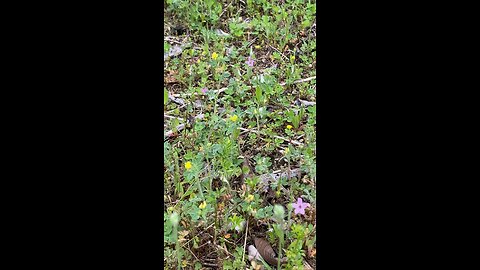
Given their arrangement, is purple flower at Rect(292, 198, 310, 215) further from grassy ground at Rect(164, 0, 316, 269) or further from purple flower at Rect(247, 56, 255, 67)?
purple flower at Rect(247, 56, 255, 67)

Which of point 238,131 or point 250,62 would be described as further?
point 250,62

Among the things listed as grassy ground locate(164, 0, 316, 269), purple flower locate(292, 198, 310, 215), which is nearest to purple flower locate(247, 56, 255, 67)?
grassy ground locate(164, 0, 316, 269)

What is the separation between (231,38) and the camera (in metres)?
2.52

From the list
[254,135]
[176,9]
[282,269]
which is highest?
[176,9]

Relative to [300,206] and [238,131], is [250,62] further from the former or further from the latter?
[300,206]

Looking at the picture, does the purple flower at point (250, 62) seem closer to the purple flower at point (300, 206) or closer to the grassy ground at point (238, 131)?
the grassy ground at point (238, 131)

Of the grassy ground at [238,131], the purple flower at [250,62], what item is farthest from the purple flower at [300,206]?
the purple flower at [250,62]

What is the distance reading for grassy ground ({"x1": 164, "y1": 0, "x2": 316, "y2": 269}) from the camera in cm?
165

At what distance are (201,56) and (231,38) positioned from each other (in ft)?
0.68

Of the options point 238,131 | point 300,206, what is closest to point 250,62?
point 238,131

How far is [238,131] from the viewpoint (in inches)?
79.0
